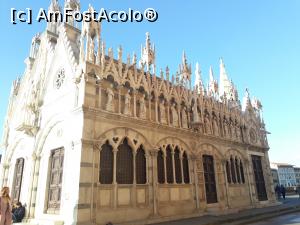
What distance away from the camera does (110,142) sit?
13320mm

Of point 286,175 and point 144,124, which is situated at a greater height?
point 144,124

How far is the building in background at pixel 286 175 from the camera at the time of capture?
310 feet

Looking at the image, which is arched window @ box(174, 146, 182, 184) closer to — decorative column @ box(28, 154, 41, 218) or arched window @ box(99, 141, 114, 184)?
arched window @ box(99, 141, 114, 184)

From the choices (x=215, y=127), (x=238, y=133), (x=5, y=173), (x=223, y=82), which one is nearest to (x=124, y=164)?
(x=215, y=127)

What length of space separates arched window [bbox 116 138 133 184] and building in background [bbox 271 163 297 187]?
9431 centimetres

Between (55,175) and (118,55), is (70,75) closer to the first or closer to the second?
(118,55)

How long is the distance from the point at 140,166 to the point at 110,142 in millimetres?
2520

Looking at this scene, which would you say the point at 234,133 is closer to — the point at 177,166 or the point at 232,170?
the point at 232,170

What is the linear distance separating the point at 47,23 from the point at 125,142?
44.9 ft

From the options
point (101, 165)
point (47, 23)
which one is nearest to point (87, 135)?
point (101, 165)

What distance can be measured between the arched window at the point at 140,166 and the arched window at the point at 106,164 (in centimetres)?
178

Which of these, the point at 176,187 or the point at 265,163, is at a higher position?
the point at 265,163

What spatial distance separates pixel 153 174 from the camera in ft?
48.2

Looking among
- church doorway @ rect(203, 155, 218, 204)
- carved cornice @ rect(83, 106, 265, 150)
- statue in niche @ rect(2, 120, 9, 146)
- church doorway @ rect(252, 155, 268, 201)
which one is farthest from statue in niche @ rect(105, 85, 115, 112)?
church doorway @ rect(252, 155, 268, 201)
